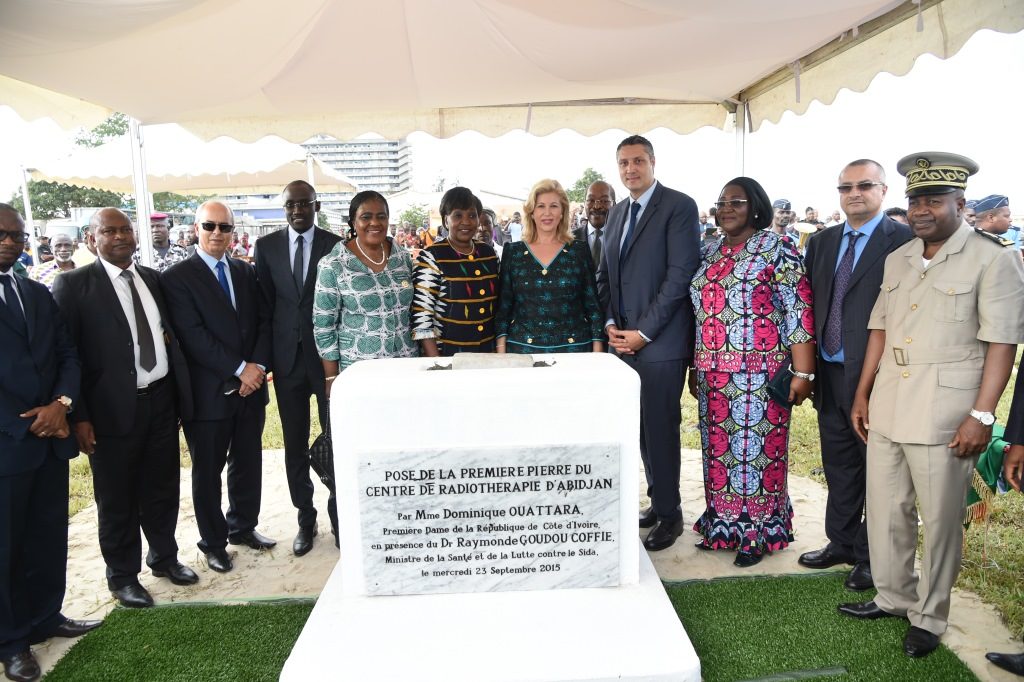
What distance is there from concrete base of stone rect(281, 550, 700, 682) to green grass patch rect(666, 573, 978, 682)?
717 millimetres

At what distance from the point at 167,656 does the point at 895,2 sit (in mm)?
4395

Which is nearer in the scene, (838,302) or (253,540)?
(838,302)

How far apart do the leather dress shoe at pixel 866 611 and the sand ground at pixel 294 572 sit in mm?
162

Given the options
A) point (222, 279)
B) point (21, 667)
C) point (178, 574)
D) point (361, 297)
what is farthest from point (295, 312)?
point (21, 667)

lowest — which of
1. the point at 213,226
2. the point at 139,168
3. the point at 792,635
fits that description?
the point at 792,635

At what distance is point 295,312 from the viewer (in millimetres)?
3611

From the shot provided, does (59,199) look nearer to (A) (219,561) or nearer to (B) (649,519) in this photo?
(A) (219,561)

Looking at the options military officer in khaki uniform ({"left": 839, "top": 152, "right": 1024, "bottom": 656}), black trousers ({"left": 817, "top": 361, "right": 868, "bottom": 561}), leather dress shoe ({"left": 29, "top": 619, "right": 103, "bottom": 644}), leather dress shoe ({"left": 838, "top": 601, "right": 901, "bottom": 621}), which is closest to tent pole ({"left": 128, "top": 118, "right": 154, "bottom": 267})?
leather dress shoe ({"left": 29, "top": 619, "right": 103, "bottom": 644})

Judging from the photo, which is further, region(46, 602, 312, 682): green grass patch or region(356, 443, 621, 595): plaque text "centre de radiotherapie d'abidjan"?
region(46, 602, 312, 682): green grass patch

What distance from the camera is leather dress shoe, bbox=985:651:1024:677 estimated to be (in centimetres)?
239

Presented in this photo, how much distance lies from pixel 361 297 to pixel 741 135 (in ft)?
10.9

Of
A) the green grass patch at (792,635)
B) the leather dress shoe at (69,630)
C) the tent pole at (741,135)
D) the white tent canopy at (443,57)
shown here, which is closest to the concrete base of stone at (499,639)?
the green grass patch at (792,635)

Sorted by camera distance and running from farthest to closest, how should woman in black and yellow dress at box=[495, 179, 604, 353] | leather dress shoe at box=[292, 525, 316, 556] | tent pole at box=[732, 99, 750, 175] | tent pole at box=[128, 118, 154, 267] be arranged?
tent pole at box=[732, 99, 750, 175], tent pole at box=[128, 118, 154, 267], leather dress shoe at box=[292, 525, 316, 556], woman in black and yellow dress at box=[495, 179, 604, 353]

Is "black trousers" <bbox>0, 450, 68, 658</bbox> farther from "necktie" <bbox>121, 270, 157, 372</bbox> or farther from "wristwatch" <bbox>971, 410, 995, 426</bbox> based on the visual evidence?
"wristwatch" <bbox>971, 410, 995, 426</bbox>
